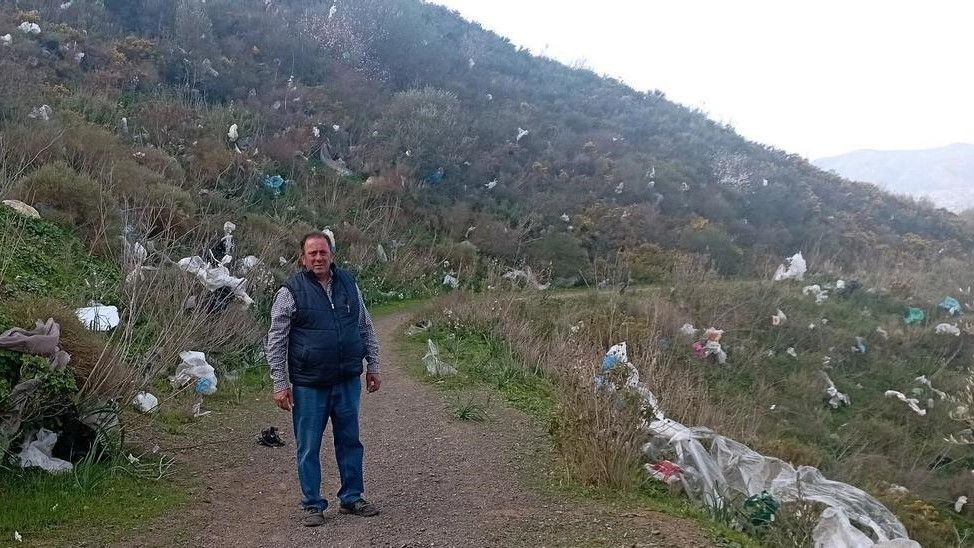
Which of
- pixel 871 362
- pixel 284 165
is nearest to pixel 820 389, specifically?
pixel 871 362

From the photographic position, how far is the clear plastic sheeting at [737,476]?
15.7 ft

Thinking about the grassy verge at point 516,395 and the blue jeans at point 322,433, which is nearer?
the blue jeans at point 322,433

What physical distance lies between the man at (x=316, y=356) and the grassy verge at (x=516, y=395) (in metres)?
1.55

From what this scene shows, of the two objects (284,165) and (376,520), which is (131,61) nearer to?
(284,165)

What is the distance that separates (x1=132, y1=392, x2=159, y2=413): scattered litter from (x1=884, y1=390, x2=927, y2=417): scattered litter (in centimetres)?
1111

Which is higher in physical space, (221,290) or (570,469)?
(570,469)

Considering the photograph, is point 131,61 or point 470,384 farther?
point 131,61

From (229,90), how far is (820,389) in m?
16.3

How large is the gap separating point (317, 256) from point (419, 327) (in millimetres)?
7090

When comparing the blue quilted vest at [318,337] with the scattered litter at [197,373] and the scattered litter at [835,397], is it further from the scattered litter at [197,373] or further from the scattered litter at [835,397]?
the scattered litter at [835,397]

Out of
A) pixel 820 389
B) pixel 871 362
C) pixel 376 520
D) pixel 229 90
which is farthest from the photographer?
pixel 229 90

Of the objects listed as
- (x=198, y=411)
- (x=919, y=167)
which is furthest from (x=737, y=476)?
(x=919, y=167)

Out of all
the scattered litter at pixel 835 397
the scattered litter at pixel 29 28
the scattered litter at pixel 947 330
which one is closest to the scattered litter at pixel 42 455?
the scattered litter at pixel 835 397

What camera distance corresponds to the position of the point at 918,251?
83.8ft
